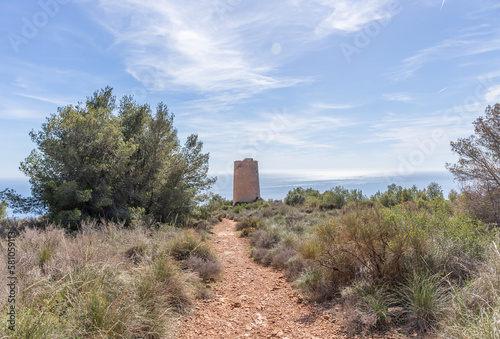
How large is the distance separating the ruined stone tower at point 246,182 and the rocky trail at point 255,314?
861 inches

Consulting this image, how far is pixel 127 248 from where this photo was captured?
20.8 ft

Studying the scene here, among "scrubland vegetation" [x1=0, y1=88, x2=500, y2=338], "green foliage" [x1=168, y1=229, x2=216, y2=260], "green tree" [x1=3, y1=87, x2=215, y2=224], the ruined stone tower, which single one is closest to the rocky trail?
"scrubland vegetation" [x1=0, y1=88, x2=500, y2=338]

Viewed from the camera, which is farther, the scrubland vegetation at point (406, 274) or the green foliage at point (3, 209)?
the green foliage at point (3, 209)

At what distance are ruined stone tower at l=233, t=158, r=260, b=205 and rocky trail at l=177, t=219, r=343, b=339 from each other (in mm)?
21859

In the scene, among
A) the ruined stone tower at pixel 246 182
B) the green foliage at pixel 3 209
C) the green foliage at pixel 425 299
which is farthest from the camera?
the ruined stone tower at pixel 246 182

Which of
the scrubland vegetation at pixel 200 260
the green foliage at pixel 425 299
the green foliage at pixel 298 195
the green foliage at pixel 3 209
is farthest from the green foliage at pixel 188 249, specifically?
the green foliage at pixel 298 195

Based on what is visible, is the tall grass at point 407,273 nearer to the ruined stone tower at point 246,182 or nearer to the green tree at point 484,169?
the green tree at point 484,169

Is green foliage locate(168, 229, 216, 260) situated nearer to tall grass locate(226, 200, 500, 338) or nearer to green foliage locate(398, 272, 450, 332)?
tall grass locate(226, 200, 500, 338)

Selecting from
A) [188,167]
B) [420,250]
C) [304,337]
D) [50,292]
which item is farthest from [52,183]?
[420,250]

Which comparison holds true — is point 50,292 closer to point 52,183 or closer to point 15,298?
point 15,298

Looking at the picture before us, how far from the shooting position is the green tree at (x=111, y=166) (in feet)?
32.7

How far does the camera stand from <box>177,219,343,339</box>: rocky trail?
4.29 meters

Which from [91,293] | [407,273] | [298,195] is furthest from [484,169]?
[298,195]

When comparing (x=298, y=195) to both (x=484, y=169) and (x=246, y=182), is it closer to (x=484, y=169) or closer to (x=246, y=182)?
(x=246, y=182)
